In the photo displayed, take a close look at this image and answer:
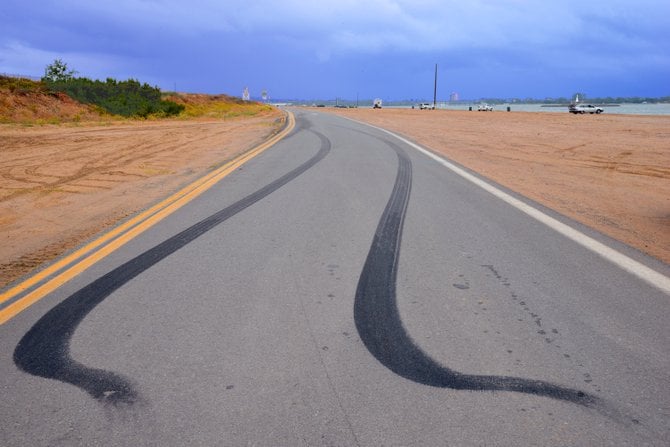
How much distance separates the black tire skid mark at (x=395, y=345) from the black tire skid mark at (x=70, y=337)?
1.40 metres

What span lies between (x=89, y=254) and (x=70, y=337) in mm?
1962

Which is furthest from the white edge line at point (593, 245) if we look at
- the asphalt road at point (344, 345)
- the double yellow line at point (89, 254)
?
the double yellow line at point (89, 254)

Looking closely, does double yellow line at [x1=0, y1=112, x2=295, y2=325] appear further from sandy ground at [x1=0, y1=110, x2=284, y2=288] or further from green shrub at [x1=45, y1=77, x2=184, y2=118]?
green shrub at [x1=45, y1=77, x2=184, y2=118]

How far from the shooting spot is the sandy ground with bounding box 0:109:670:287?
6.02m

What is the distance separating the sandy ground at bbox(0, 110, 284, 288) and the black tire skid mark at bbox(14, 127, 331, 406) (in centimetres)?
95

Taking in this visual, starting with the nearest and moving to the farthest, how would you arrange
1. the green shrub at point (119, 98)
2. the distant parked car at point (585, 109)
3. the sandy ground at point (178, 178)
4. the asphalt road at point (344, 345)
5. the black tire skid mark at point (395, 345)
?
1. the asphalt road at point (344, 345)
2. the black tire skid mark at point (395, 345)
3. the sandy ground at point (178, 178)
4. the green shrub at point (119, 98)
5. the distant parked car at point (585, 109)

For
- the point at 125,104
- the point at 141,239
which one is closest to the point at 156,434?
the point at 141,239

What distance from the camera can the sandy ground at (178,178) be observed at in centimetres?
602

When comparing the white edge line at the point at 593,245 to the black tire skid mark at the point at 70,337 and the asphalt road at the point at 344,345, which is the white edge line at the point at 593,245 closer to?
the asphalt road at the point at 344,345

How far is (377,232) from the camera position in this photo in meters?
5.72

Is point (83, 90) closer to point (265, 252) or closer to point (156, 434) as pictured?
point (265, 252)

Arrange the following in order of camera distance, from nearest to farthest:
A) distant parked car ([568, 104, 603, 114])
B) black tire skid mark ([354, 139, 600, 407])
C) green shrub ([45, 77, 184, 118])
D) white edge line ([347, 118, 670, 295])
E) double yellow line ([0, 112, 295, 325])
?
1. black tire skid mark ([354, 139, 600, 407])
2. double yellow line ([0, 112, 295, 325])
3. white edge line ([347, 118, 670, 295])
4. green shrub ([45, 77, 184, 118])
5. distant parked car ([568, 104, 603, 114])

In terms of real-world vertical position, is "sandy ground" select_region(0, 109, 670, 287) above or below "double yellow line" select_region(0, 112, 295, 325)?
below

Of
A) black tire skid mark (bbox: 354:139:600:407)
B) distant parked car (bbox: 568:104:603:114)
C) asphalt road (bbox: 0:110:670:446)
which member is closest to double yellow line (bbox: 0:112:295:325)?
asphalt road (bbox: 0:110:670:446)
